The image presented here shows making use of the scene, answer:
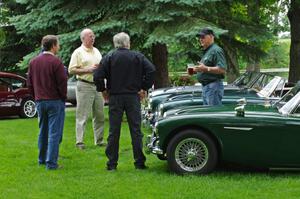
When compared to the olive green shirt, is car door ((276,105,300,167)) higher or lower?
lower

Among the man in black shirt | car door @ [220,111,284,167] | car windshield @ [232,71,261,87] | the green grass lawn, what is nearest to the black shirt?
the man in black shirt

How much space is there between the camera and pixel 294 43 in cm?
2009

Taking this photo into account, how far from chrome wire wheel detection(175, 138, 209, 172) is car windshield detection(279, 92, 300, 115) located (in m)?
1.13

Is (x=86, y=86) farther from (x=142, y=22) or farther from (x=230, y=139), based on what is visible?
(x=142, y=22)

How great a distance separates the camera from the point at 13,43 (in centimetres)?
2341

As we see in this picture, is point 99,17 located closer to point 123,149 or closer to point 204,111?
point 123,149

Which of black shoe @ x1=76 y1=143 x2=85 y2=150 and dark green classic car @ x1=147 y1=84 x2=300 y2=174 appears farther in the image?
black shoe @ x1=76 y1=143 x2=85 y2=150

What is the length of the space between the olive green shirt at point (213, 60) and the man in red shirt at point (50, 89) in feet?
7.85

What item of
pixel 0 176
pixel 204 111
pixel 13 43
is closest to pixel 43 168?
pixel 0 176

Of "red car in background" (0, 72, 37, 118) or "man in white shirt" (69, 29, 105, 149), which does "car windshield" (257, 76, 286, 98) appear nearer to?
"man in white shirt" (69, 29, 105, 149)

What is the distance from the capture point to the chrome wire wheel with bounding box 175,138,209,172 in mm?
7301

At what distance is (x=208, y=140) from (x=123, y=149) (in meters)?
2.71

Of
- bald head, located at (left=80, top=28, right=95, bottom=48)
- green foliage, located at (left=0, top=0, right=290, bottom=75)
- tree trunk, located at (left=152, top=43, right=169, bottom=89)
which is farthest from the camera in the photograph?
tree trunk, located at (left=152, top=43, right=169, bottom=89)

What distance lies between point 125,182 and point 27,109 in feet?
35.2
